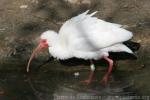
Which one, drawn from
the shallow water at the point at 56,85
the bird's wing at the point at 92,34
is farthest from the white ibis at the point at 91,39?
the shallow water at the point at 56,85

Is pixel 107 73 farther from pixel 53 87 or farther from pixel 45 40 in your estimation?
pixel 45 40

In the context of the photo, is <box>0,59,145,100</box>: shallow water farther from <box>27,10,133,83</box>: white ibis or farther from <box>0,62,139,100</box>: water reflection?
<box>27,10,133,83</box>: white ibis

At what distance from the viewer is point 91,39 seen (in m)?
8.40

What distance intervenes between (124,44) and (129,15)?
85 centimetres

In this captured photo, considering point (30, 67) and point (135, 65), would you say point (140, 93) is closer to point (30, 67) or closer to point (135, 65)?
point (135, 65)

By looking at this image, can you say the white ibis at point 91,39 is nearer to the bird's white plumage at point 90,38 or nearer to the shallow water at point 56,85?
the bird's white plumage at point 90,38

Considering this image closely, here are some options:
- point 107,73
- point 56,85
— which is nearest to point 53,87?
point 56,85

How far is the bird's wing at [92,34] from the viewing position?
8383 mm

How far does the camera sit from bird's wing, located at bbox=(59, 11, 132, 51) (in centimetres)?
838

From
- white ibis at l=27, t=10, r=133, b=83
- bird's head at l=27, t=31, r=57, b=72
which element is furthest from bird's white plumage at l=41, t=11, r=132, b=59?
bird's head at l=27, t=31, r=57, b=72

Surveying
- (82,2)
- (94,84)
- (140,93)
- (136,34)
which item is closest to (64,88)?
(94,84)

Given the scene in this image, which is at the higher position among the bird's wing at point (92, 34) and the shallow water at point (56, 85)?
the bird's wing at point (92, 34)

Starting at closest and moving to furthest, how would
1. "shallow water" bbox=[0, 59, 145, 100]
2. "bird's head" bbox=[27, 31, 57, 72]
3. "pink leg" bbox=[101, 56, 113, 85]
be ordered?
"shallow water" bbox=[0, 59, 145, 100], "pink leg" bbox=[101, 56, 113, 85], "bird's head" bbox=[27, 31, 57, 72]

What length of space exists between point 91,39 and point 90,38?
0.07 feet
